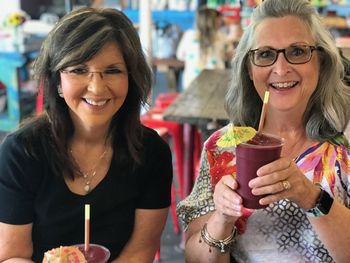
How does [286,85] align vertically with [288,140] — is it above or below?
above

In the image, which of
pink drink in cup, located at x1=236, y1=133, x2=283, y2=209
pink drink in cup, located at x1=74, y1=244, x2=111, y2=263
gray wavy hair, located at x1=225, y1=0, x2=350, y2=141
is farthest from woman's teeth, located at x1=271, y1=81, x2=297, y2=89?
pink drink in cup, located at x1=74, y1=244, x2=111, y2=263

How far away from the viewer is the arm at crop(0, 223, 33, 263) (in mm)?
1477

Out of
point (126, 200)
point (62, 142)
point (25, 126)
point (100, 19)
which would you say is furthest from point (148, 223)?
point (100, 19)

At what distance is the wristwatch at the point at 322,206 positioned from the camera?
126 cm

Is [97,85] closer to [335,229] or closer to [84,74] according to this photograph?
[84,74]

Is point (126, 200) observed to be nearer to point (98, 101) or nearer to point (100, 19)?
point (98, 101)

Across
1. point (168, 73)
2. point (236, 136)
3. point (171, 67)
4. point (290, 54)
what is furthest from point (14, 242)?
point (168, 73)

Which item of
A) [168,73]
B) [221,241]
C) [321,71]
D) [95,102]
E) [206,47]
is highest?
[321,71]

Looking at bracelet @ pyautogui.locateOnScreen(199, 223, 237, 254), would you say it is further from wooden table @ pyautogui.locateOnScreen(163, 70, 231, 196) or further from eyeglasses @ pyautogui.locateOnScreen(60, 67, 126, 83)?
wooden table @ pyautogui.locateOnScreen(163, 70, 231, 196)

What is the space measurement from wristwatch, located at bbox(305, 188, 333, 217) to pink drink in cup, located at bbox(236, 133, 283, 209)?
15 cm

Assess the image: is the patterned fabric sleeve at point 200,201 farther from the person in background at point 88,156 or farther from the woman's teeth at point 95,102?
the woman's teeth at point 95,102

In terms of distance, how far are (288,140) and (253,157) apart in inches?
15.9

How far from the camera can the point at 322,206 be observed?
127 cm

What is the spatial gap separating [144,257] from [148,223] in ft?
0.36
